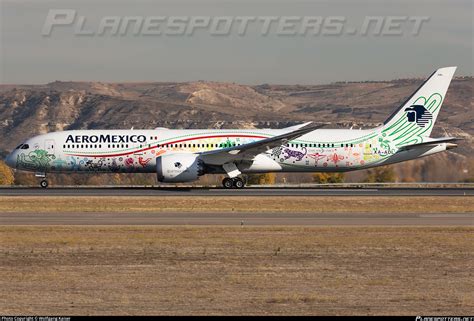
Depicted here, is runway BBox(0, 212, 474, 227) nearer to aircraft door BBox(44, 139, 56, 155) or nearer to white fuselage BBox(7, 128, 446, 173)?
white fuselage BBox(7, 128, 446, 173)

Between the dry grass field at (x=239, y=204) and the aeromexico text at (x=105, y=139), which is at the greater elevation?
the aeromexico text at (x=105, y=139)

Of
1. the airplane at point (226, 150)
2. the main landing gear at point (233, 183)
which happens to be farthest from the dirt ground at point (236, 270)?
the main landing gear at point (233, 183)

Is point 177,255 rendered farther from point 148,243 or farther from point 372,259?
point 372,259

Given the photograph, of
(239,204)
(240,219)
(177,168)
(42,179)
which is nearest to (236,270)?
(240,219)

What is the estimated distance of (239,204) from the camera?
1764 inches

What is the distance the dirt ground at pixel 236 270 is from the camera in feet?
62.8

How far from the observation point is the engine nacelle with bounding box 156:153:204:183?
182 ft

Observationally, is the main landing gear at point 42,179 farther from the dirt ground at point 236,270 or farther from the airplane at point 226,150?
the dirt ground at point 236,270

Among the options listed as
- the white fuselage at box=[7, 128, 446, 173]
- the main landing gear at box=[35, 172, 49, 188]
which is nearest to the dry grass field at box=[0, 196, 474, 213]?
the white fuselage at box=[7, 128, 446, 173]

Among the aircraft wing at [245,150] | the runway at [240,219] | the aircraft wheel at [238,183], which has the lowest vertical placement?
the runway at [240,219]

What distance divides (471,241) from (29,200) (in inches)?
962

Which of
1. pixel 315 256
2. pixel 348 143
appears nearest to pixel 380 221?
pixel 315 256

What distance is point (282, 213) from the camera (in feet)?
132

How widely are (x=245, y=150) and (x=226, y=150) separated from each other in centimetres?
140
